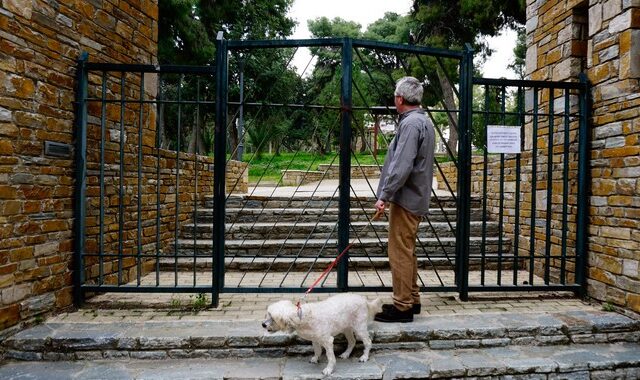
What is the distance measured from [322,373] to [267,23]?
48.3 feet

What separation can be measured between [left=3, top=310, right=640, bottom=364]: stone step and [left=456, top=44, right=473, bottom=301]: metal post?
0.54 meters

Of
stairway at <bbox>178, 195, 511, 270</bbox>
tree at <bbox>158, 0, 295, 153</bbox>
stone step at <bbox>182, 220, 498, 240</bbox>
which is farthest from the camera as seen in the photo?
tree at <bbox>158, 0, 295, 153</bbox>

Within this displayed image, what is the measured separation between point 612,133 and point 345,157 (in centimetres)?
248

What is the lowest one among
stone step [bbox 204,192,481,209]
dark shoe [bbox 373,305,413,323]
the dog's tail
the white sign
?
dark shoe [bbox 373,305,413,323]

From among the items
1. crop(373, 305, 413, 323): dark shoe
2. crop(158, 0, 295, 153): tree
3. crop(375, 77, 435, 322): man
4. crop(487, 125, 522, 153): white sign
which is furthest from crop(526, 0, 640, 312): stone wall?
crop(158, 0, 295, 153): tree

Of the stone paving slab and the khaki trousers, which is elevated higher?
the khaki trousers

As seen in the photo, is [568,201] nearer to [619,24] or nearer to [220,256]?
[619,24]

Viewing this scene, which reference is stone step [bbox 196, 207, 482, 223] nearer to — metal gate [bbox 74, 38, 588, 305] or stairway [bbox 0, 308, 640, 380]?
metal gate [bbox 74, 38, 588, 305]

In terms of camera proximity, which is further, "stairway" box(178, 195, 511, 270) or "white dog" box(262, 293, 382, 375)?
"stairway" box(178, 195, 511, 270)

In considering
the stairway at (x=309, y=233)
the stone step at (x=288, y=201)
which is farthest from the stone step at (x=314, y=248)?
the stone step at (x=288, y=201)

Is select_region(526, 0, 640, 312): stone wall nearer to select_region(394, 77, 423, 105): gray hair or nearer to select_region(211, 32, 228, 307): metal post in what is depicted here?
select_region(394, 77, 423, 105): gray hair

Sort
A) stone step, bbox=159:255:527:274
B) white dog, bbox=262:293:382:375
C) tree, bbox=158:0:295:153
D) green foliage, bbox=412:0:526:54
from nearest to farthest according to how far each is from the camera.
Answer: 1. white dog, bbox=262:293:382:375
2. stone step, bbox=159:255:527:274
3. tree, bbox=158:0:295:153
4. green foliage, bbox=412:0:526:54

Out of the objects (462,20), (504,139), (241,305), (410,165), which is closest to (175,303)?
(241,305)

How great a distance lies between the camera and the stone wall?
350 centimetres
